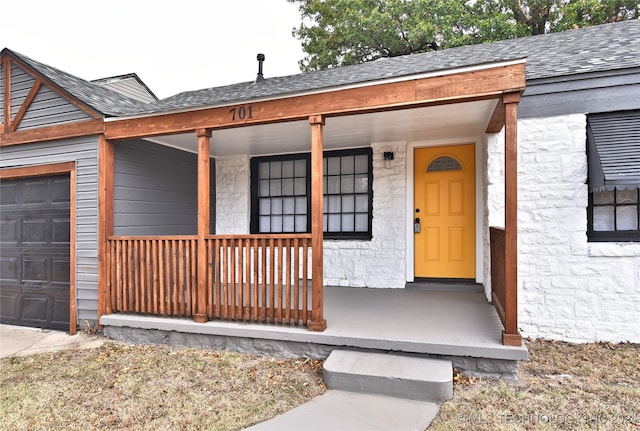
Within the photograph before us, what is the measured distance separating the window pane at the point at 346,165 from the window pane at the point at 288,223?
→ 1182mm

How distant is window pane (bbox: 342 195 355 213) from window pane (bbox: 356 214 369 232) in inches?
6.2

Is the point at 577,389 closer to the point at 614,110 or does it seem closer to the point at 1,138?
the point at 614,110

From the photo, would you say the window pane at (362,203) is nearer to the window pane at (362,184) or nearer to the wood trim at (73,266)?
the window pane at (362,184)

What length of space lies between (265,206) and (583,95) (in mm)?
4629

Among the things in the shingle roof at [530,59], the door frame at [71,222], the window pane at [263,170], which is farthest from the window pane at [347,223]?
the door frame at [71,222]

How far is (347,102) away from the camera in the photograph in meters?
3.39

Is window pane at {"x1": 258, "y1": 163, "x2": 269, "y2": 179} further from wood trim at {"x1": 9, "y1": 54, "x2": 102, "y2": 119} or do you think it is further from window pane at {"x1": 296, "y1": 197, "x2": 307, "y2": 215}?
wood trim at {"x1": 9, "y1": 54, "x2": 102, "y2": 119}

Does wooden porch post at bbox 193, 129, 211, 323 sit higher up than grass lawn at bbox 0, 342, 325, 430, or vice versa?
wooden porch post at bbox 193, 129, 211, 323

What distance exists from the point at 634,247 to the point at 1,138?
7.82 metres

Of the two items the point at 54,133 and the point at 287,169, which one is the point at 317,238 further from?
the point at 54,133

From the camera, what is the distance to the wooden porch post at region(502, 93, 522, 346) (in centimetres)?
289

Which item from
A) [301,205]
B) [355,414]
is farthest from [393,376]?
[301,205]

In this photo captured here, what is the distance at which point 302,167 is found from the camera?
236 inches

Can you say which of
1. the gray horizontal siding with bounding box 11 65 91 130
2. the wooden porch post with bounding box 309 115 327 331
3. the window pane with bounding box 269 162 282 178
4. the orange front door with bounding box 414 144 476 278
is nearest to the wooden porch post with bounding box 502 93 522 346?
the wooden porch post with bounding box 309 115 327 331
